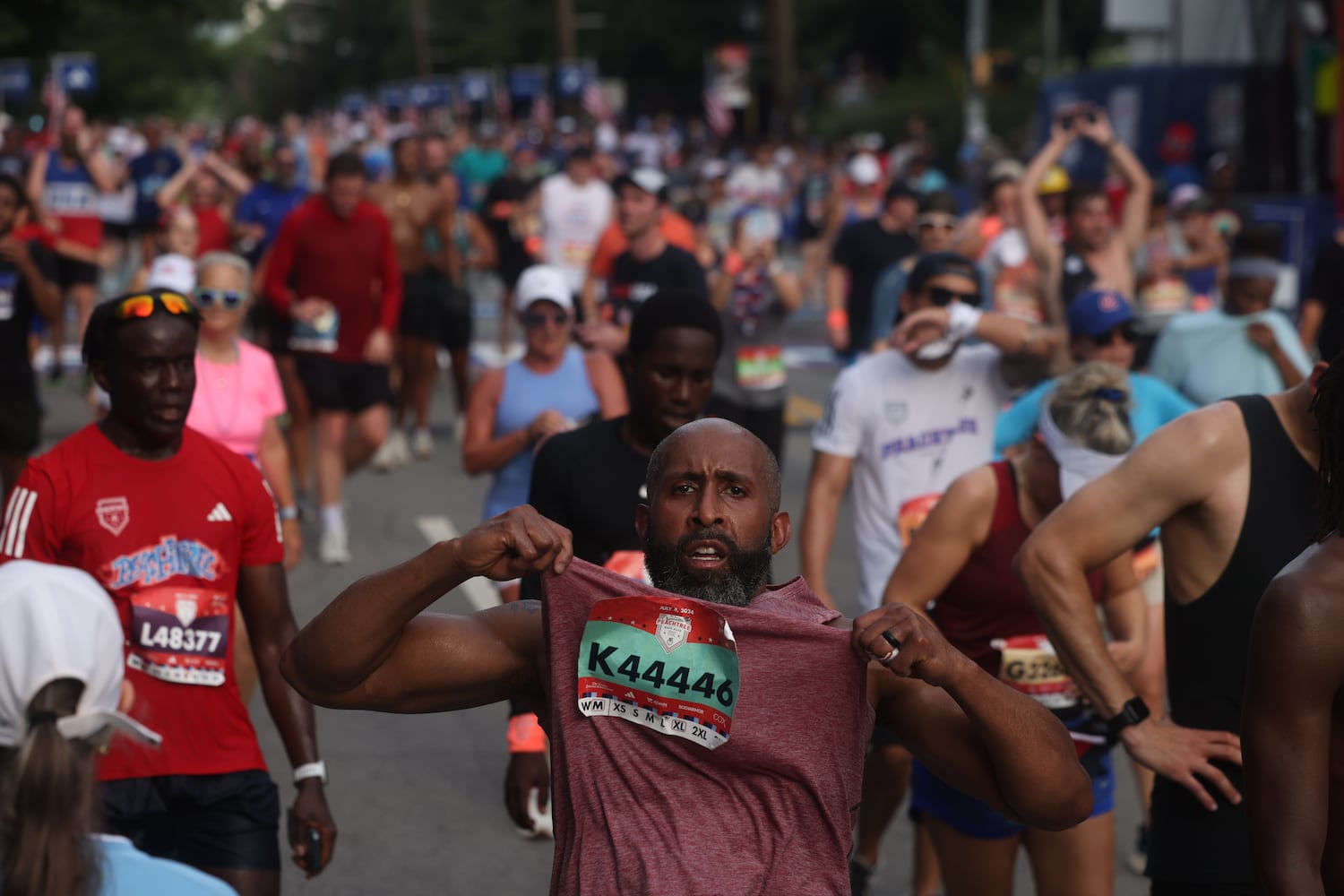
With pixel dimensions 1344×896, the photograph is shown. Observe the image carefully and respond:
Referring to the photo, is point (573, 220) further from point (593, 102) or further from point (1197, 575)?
point (593, 102)

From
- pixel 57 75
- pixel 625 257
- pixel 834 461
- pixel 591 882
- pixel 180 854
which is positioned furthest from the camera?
pixel 57 75

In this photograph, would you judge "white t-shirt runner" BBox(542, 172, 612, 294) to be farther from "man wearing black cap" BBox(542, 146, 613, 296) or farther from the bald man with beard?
the bald man with beard

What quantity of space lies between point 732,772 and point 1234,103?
23801mm

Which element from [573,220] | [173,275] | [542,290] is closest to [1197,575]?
[542,290]

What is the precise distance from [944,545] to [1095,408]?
521mm

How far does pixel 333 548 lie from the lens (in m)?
10.1

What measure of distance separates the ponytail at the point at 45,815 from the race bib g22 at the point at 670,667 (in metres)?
0.80

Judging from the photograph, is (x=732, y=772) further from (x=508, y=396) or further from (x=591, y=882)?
(x=508, y=396)

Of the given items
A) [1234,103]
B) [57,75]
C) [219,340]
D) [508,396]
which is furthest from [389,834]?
[57,75]

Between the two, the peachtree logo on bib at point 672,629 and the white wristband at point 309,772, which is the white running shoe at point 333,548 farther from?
the peachtree logo on bib at point 672,629

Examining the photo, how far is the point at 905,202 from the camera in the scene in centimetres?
1211

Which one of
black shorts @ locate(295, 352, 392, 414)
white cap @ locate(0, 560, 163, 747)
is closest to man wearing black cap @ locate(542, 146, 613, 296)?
black shorts @ locate(295, 352, 392, 414)

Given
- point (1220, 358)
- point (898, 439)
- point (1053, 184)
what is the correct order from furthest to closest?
→ point (1053, 184) → point (1220, 358) → point (898, 439)

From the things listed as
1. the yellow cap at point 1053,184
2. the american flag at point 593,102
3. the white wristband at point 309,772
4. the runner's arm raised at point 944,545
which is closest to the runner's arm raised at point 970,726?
the white wristband at point 309,772
